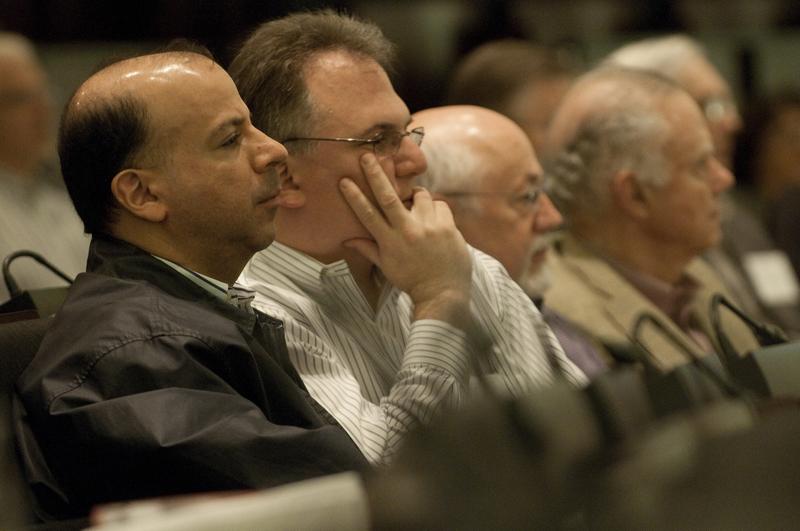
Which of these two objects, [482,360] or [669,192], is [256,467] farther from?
[669,192]

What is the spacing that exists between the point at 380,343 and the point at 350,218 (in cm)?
22

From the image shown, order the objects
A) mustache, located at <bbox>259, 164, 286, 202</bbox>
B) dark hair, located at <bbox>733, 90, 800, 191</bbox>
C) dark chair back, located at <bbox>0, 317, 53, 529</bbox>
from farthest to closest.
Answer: dark hair, located at <bbox>733, 90, 800, 191</bbox> → mustache, located at <bbox>259, 164, 286, 202</bbox> → dark chair back, located at <bbox>0, 317, 53, 529</bbox>

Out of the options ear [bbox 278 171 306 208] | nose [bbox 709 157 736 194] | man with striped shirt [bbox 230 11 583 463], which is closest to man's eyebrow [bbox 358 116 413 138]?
man with striped shirt [bbox 230 11 583 463]

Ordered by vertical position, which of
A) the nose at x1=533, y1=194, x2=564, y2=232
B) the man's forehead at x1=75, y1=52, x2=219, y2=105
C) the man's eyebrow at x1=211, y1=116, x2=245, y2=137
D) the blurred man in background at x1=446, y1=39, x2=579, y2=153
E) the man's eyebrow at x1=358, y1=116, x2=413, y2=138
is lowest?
the blurred man in background at x1=446, y1=39, x2=579, y2=153

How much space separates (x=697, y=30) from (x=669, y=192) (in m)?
3.06

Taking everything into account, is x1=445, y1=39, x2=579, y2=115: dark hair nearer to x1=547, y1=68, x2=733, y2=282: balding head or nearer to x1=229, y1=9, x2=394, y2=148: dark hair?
x1=547, y1=68, x2=733, y2=282: balding head

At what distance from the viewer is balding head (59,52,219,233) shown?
6.47 feet

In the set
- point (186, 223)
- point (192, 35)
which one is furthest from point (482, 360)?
point (192, 35)

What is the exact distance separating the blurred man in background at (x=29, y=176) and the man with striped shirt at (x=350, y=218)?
1630mm

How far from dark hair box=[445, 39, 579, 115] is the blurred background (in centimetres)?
27

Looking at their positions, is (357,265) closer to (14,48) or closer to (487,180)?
(487,180)

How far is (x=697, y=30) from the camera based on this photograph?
6.20 metres

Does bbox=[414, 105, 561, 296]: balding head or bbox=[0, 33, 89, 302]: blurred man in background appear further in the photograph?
bbox=[0, 33, 89, 302]: blurred man in background

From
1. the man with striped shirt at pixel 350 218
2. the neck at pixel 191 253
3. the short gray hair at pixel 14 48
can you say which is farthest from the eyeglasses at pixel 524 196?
the short gray hair at pixel 14 48
